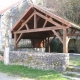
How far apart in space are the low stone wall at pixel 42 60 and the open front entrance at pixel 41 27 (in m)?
0.64

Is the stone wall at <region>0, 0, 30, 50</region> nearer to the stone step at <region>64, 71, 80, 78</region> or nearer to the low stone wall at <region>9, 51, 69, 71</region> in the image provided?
the low stone wall at <region>9, 51, 69, 71</region>

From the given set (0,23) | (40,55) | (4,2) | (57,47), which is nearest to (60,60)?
(40,55)

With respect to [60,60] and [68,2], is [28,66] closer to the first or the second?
[60,60]

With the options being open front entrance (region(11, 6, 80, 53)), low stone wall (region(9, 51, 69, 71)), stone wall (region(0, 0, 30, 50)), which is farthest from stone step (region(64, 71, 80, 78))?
stone wall (region(0, 0, 30, 50))

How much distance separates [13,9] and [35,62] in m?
13.5

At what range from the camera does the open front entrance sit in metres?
11.8

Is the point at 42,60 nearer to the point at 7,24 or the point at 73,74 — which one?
the point at 73,74

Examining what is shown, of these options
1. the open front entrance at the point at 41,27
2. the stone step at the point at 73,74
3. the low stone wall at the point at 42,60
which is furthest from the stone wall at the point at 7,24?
the stone step at the point at 73,74

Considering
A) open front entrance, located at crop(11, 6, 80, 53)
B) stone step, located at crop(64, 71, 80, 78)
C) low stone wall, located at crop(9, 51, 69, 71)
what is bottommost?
stone step, located at crop(64, 71, 80, 78)

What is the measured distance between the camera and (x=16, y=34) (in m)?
15.4

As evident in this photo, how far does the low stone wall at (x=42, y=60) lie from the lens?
11.3 meters

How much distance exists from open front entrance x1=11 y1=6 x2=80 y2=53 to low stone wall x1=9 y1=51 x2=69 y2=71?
64 cm

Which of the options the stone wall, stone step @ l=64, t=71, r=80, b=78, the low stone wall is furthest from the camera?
the stone wall

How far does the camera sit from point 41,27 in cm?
1580
